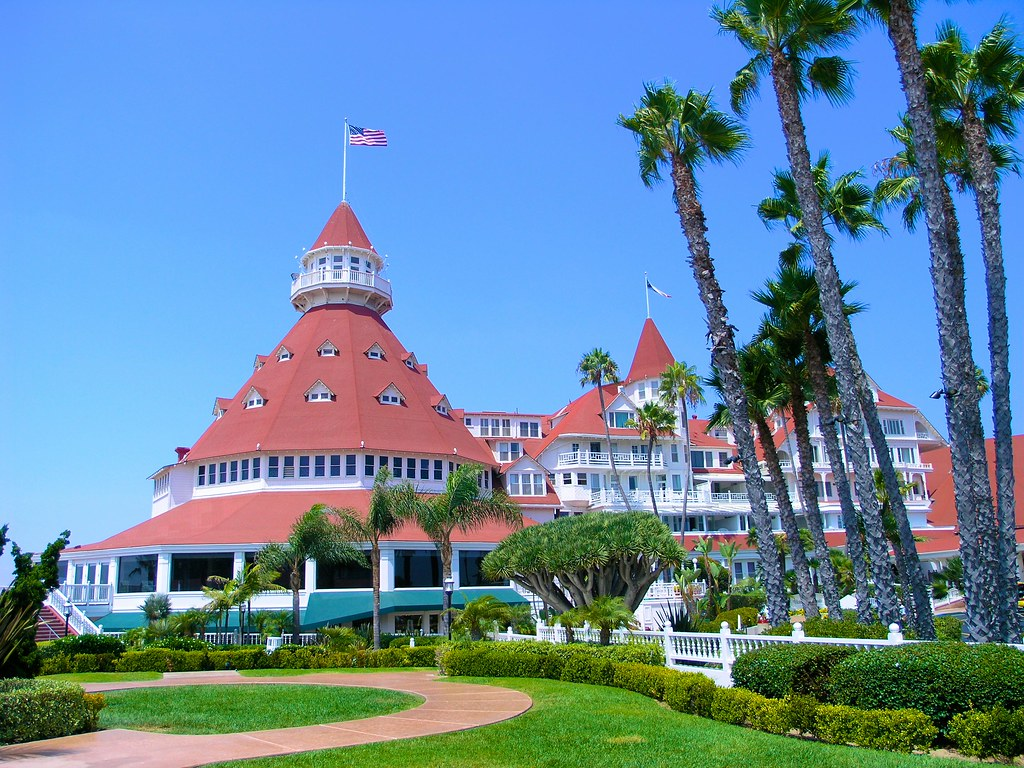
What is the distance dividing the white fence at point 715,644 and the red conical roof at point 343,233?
43540 millimetres

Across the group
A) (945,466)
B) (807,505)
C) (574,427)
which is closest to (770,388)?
(807,505)

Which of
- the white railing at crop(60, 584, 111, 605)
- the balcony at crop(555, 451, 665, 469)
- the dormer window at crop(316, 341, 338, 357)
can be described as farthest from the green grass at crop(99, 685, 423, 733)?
Result: the balcony at crop(555, 451, 665, 469)

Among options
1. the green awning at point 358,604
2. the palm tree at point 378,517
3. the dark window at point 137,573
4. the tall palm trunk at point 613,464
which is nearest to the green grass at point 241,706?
the palm tree at point 378,517

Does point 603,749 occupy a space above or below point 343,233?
below

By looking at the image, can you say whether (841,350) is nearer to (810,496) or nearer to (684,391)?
(810,496)

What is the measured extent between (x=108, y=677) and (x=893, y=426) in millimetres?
64402

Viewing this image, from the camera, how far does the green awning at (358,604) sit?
39688mm

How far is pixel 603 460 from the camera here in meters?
60.1

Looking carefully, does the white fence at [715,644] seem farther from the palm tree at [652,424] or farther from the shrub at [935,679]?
the palm tree at [652,424]

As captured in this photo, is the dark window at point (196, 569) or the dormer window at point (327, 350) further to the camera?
the dormer window at point (327, 350)

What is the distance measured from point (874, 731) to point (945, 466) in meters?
72.7

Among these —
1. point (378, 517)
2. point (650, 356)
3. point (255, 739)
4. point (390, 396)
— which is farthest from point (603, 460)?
point (255, 739)

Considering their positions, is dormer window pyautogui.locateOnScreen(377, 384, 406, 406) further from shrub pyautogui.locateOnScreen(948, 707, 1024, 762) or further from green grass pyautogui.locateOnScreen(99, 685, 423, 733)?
shrub pyautogui.locateOnScreen(948, 707, 1024, 762)

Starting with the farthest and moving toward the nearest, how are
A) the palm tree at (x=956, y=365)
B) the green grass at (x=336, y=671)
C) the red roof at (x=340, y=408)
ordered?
the red roof at (x=340, y=408) < the green grass at (x=336, y=671) < the palm tree at (x=956, y=365)
